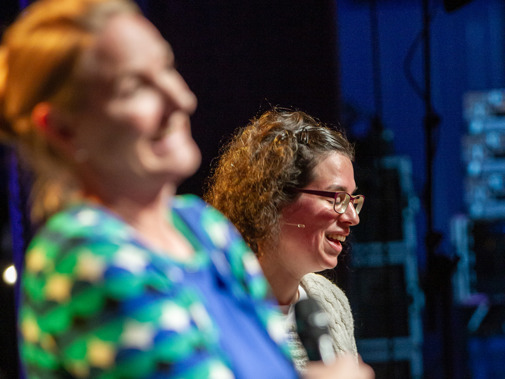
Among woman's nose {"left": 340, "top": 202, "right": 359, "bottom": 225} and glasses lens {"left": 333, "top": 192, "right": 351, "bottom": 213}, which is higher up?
glasses lens {"left": 333, "top": 192, "right": 351, "bottom": 213}

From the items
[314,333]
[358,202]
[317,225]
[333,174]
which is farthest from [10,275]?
[314,333]

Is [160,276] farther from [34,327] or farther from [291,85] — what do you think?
[291,85]

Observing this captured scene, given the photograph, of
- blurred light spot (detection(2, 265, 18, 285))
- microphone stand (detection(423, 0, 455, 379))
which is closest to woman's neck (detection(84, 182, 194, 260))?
blurred light spot (detection(2, 265, 18, 285))

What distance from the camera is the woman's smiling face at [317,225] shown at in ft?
7.41

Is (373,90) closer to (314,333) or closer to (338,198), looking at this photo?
(338,198)

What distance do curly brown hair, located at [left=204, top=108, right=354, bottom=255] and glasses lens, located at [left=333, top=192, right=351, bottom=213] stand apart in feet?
0.37

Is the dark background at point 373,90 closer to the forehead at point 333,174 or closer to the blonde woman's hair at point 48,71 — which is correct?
the forehead at point 333,174

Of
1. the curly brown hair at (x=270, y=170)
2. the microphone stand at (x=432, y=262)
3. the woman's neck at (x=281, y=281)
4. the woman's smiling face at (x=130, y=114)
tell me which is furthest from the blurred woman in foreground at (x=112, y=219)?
the microphone stand at (x=432, y=262)

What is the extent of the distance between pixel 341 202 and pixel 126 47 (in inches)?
65.4

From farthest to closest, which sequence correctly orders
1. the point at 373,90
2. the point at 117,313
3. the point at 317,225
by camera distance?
the point at 373,90, the point at 317,225, the point at 117,313

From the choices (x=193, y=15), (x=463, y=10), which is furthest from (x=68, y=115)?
(x=463, y=10)

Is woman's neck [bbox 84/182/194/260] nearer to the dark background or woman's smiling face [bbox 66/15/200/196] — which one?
woman's smiling face [bbox 66/15/200/196]

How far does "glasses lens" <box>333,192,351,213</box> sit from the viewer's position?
2.33 meters

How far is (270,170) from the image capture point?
233 cm
